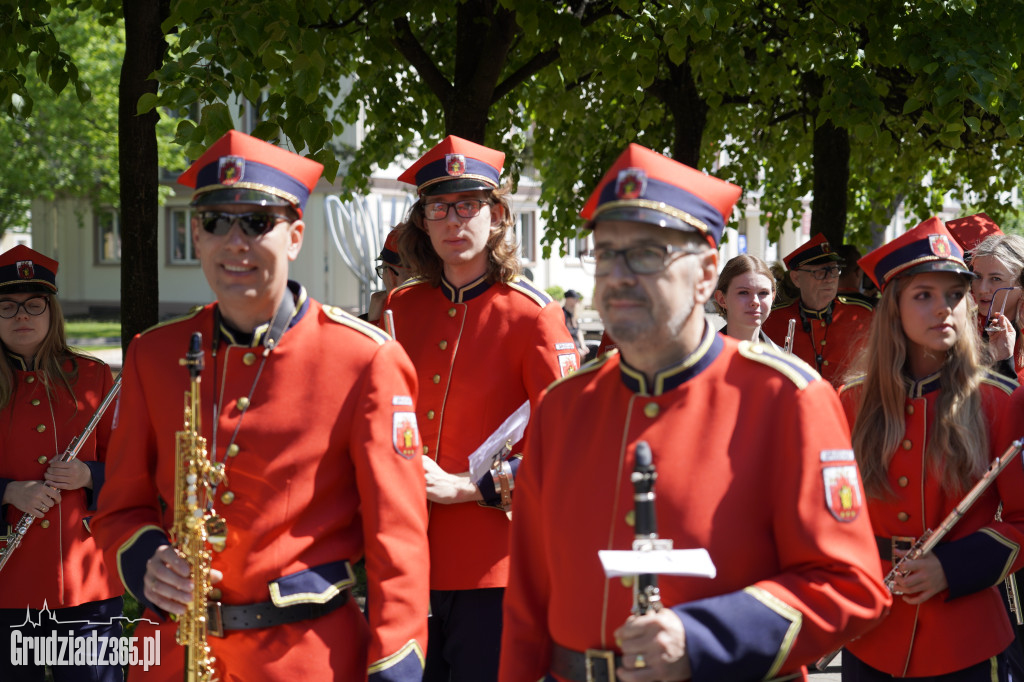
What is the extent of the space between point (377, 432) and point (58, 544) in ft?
8.54

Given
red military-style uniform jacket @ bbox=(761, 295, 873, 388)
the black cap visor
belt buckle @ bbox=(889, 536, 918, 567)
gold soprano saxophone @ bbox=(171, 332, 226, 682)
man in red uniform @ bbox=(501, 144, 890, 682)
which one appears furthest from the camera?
red military-style uniform jacket @ bbox=(761, 295, 873, 388)

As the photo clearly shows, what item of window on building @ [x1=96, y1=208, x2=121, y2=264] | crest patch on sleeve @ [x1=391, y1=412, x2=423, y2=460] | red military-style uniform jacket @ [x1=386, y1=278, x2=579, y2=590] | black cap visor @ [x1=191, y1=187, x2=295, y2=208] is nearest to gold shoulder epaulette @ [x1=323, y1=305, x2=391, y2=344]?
crest patch on sleeve @ [x1=391, y1=412, x2=423, y2=460]

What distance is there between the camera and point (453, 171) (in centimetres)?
439

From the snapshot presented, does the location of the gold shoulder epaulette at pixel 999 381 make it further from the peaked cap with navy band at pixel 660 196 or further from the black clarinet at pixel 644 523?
the black clarinet at pixel 644 523

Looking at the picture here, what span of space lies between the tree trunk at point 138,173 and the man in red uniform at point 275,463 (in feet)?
11.8

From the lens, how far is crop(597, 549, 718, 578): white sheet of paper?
222cm

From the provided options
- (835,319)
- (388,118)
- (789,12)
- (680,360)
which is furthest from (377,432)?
(388,118)

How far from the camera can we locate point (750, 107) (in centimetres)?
1307

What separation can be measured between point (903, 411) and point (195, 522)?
221cm

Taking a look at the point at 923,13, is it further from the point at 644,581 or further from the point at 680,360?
the point at 644,581

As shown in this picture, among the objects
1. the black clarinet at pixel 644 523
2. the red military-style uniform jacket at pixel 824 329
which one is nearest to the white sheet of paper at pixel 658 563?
the black clarinet at pixel 644 523

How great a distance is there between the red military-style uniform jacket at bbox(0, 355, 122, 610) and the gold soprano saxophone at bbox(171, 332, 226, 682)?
7.32 feet

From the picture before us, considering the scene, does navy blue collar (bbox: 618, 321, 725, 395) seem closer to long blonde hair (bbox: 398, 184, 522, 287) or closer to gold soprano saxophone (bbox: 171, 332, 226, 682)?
gold soprano saxophone (bbox: 171, 332, 226, 682)

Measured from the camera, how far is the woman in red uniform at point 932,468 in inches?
136
